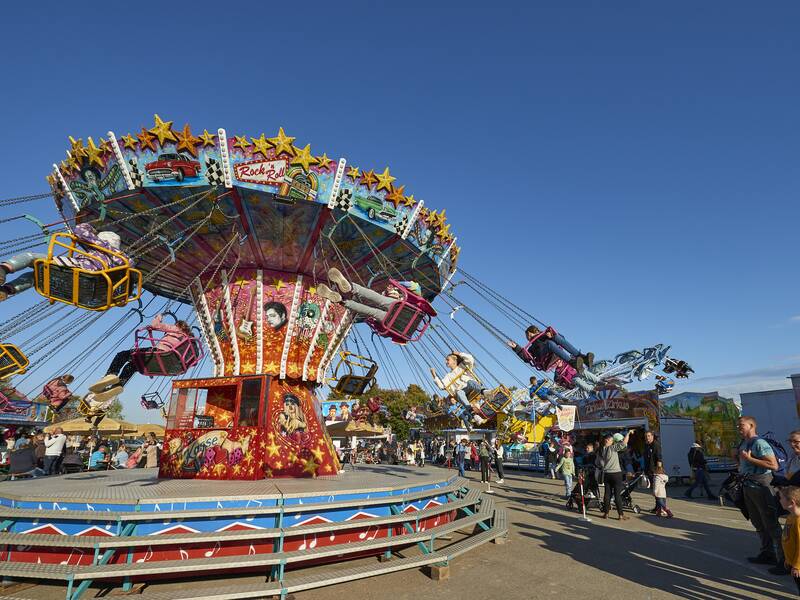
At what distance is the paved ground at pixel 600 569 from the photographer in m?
5.09

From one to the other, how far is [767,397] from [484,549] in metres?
16.6

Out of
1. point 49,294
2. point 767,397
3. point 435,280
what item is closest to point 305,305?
point 435,280

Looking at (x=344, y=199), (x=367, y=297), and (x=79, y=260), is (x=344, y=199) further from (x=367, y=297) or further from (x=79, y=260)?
(x=79, y=260)

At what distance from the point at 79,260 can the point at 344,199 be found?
4.88 metres

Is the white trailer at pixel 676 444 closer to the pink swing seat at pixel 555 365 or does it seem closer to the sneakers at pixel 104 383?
the pink swing seat at pixel 555 365

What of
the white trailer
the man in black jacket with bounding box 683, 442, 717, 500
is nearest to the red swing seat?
the man in black jacket with bounding box 683, 442, 717, 500

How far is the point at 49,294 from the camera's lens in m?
6.41

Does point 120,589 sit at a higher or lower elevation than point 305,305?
lower

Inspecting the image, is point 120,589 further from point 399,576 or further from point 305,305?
point 305,305

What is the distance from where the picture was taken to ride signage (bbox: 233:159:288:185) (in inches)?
349

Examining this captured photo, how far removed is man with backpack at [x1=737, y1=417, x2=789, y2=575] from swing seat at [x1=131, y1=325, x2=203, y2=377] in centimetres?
1209

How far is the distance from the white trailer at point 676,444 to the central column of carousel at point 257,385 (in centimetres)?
1477

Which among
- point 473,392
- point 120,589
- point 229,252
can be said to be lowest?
point 120,589

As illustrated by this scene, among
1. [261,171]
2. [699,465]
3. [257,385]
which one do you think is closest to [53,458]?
[257,385]
